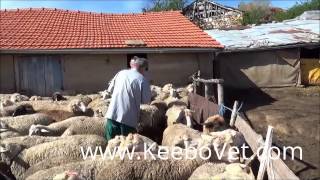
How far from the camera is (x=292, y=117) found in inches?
617

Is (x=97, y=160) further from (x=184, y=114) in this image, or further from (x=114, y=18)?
(x=114, y=18)

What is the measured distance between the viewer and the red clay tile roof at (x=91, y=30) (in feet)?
61.4

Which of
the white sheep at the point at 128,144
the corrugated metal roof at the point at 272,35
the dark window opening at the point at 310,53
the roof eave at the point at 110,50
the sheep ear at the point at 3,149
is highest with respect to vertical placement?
the corrugated metal roof at the point at 272,35

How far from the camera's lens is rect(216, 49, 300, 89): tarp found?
2169 cm

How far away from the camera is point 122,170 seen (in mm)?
6348

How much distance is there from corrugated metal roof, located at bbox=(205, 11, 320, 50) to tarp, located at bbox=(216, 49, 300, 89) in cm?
44

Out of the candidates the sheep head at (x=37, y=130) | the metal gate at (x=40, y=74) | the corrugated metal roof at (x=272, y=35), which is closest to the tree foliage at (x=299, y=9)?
the corrugated metal roof at (x=272, y=35)

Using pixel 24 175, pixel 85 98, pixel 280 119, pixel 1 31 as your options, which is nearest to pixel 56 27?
pixel 1 31

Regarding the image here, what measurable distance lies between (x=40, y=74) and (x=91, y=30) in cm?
336

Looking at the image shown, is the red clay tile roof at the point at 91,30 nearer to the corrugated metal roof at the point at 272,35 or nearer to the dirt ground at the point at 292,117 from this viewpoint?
the corrugated metal roof at the point at 272,35

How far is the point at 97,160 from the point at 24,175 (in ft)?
3.42

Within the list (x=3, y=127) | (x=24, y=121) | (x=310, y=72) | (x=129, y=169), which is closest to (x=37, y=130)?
→ (x=3, y=127)

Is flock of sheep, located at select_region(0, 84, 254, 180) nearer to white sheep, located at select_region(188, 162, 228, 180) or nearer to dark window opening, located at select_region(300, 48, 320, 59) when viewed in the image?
white sheep, located at select_region(188, 162, 228, 180)

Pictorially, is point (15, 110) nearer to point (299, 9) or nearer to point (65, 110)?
point (65, 110)
